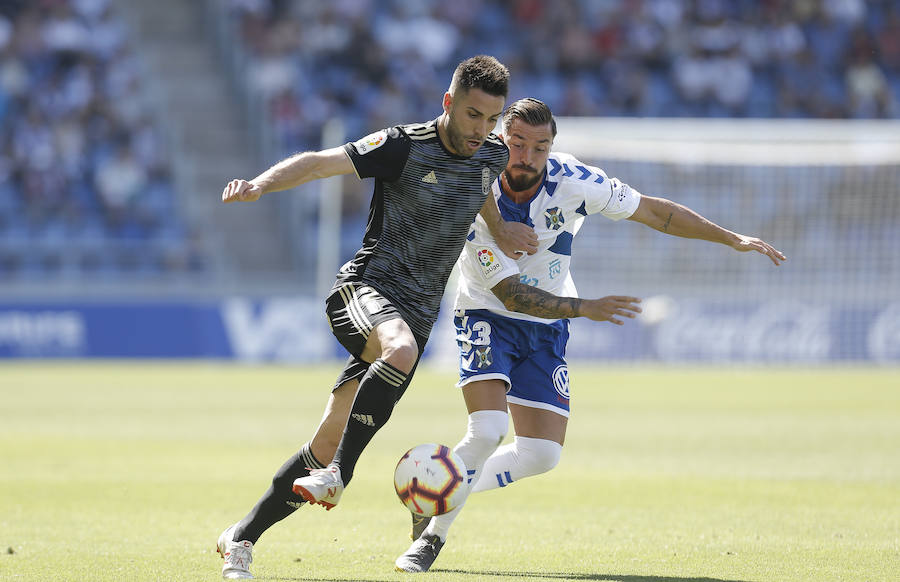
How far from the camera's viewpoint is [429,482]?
18.9 feet

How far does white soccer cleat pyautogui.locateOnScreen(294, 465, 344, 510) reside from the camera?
18.0 feet

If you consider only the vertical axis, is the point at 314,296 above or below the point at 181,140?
below

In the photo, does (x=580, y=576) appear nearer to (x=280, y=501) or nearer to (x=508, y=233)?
(x=280, y=501)

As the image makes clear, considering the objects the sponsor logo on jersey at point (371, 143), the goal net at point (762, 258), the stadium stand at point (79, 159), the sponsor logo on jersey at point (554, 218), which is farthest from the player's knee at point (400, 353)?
the stadium stand at point (79, 159)

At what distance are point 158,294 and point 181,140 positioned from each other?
6359 millimetres

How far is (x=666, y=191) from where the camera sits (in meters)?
23.3

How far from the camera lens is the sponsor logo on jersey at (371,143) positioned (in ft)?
19.8

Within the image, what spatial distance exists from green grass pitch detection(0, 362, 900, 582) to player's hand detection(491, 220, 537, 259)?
1668 millimetres

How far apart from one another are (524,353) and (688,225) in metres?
1.17

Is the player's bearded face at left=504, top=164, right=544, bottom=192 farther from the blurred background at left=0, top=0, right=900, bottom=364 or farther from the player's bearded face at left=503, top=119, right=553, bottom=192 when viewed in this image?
the blurred background at left=0, top=0, right=900, bottom=364

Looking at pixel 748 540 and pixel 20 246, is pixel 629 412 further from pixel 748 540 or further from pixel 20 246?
pixel 20 246

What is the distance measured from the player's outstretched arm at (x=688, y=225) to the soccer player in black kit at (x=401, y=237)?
1024 millimetres

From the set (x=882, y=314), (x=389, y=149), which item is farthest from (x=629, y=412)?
(x=389, y=149)

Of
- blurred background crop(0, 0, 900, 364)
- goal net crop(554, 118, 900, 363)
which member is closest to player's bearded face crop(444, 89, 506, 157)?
blurred background crop(0, 0, 900, 364)
